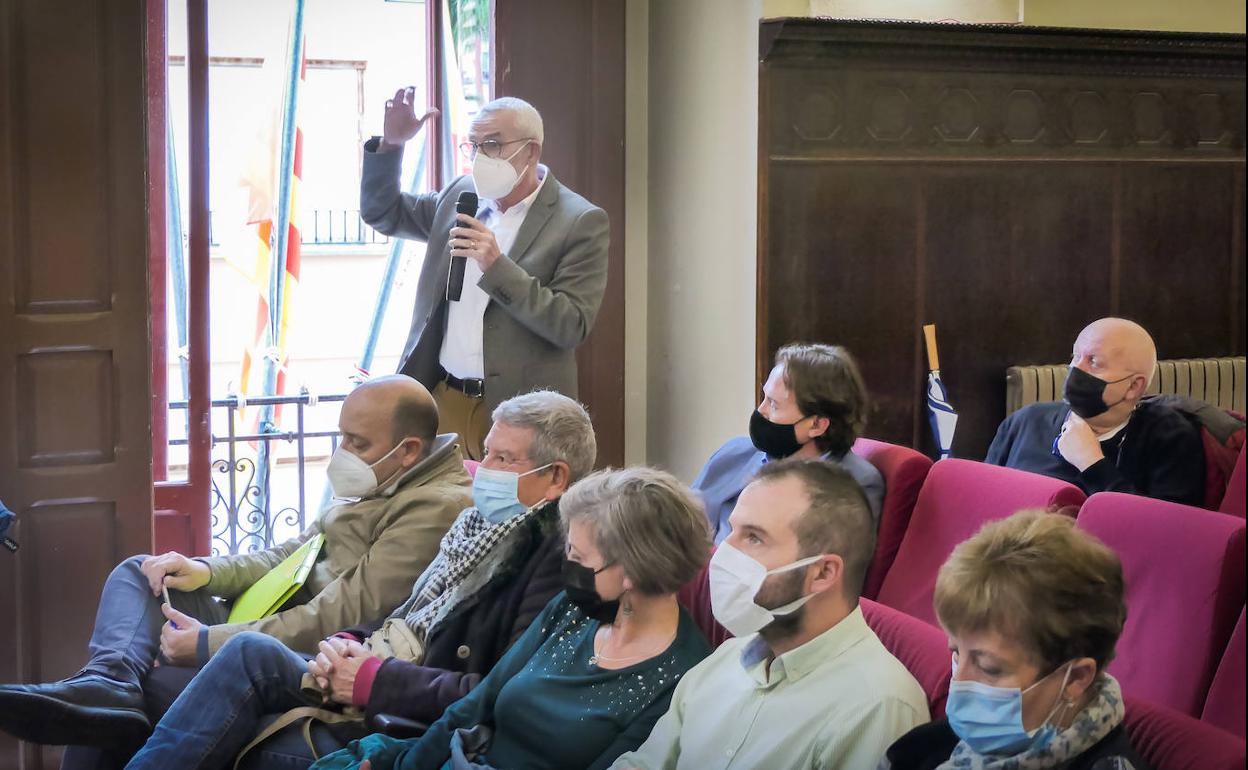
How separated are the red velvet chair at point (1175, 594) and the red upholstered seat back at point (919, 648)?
0.27 meters

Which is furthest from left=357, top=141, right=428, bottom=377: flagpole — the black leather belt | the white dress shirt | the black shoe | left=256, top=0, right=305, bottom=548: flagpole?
the black shoe

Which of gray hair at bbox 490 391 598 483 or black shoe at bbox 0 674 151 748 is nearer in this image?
black shoe at bbox 0 674 151 748

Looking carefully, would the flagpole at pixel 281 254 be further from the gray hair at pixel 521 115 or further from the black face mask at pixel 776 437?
the black face mask at pixel 776 437

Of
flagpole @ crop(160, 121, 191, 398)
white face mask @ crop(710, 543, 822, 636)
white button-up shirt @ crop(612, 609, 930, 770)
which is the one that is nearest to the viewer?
white button-up shirt @ crop(612, 609, 930, 770)

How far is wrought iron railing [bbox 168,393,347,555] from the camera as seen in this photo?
449 centimetres

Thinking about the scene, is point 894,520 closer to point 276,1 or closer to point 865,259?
point 865,259

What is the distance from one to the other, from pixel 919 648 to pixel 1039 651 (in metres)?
0.40

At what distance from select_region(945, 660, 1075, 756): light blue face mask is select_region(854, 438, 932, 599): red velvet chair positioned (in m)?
1.12

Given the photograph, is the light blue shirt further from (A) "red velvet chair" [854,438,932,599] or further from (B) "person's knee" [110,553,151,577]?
(B) "person's knee" [110,553,151,577]

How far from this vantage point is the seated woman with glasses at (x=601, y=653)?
81.2 inches

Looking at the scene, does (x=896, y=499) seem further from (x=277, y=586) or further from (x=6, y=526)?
(x=6, y=526)

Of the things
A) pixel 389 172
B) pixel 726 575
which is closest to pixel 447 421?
pixel 389 172

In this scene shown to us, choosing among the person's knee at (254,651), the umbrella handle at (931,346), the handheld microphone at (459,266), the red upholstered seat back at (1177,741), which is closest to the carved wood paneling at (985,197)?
the umbrella handle at (931,346)

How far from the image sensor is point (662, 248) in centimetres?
461
